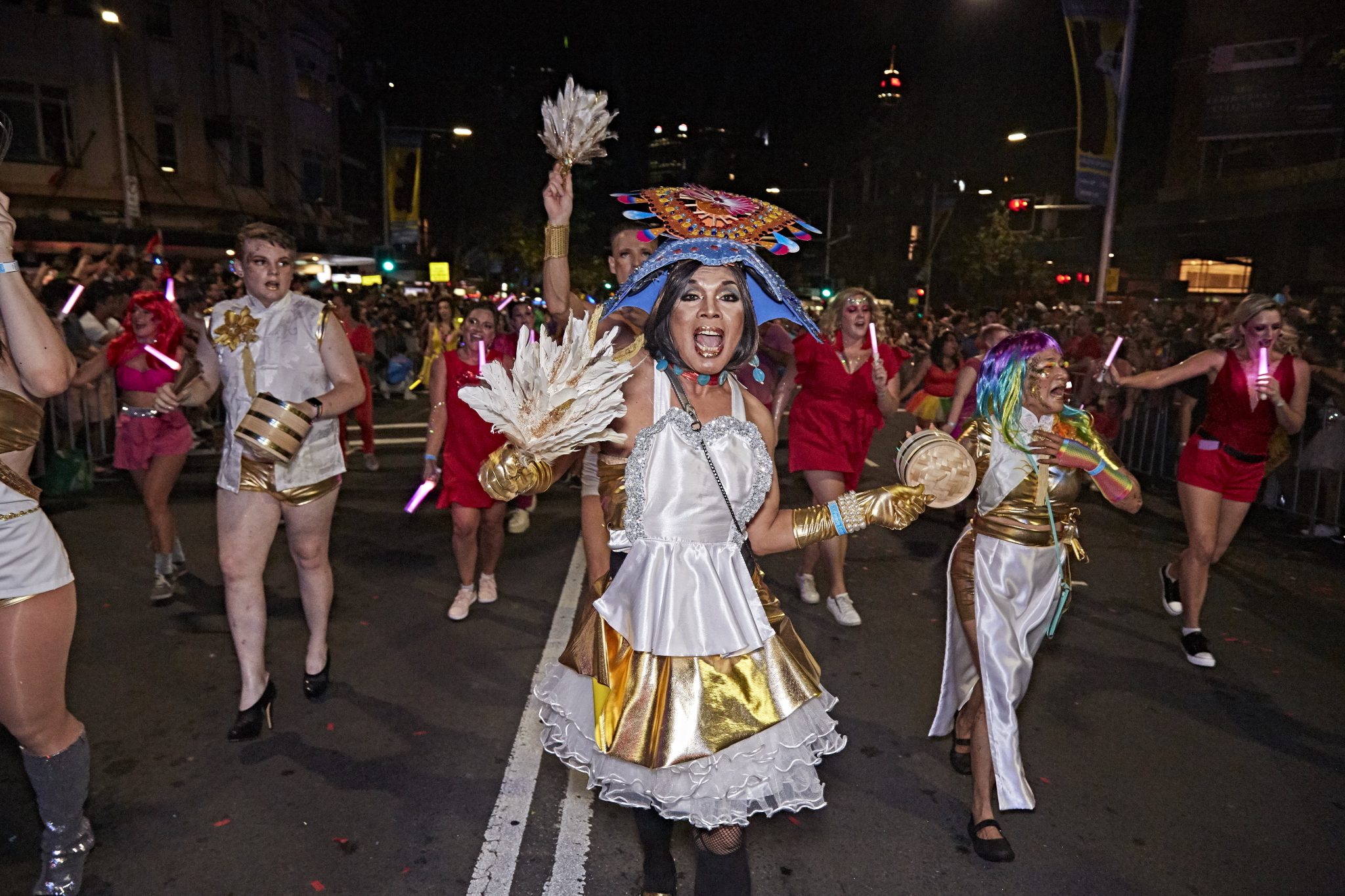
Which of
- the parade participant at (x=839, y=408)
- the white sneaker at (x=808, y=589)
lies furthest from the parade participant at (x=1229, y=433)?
the white sneaker at (x=808, y=589)

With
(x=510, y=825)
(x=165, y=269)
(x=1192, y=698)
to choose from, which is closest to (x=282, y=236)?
(x=510, y=825)

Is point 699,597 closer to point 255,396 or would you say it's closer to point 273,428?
point 273,428

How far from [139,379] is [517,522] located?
3270 millimetres

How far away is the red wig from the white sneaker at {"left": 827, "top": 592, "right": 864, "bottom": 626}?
17.2 ft

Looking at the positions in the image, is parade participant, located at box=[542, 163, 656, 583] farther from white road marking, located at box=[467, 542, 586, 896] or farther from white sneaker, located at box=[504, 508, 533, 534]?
white sneaker, located at box=[504, 508, 533, 534]

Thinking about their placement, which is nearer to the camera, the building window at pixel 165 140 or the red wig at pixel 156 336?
the red wig at pixel 156 336

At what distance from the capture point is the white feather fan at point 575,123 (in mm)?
3701

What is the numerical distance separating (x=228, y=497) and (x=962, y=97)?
4076 centimetres

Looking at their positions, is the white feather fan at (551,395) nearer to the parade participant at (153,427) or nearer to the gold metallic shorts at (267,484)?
the gold metallic shorts at (267,484)

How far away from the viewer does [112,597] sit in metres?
6.14

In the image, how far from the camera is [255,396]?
391 centimetres

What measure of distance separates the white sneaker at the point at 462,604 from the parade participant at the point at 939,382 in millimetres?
5068

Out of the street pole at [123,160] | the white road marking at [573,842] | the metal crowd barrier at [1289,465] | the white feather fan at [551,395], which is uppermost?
the street pole at [123,160]

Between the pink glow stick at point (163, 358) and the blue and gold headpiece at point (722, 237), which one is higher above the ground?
the blue and gold headpiece at point (722, 237)
